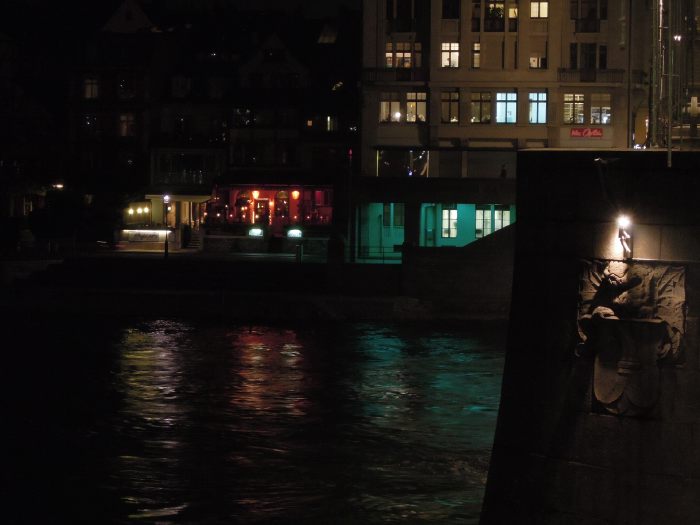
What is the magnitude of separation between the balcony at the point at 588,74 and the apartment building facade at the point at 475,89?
0.18ft

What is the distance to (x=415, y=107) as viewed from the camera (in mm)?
69062

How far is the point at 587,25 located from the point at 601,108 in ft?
15.3

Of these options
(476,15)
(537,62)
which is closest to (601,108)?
(537,62)

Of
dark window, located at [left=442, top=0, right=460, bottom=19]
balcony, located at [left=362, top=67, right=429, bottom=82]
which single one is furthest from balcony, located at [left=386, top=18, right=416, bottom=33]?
dark window, located at [left=442, top=0, right=460, bottom=19]

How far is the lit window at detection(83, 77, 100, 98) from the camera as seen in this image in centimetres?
8600

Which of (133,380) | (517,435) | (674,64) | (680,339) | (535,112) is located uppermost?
(535,112)

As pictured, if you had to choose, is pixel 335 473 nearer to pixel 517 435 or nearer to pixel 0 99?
pixel 517 435

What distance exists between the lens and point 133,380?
27.7 meters

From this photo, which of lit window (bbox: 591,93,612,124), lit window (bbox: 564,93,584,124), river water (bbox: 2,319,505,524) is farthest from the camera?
lit window (bbox: 564,93,584,124)

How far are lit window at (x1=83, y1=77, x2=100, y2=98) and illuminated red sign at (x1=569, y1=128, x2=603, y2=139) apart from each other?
35.2m

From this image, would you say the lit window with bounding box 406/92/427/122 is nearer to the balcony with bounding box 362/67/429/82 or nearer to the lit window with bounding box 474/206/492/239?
the balcony with bounding box 362/67/429/82

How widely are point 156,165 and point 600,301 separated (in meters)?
78.7

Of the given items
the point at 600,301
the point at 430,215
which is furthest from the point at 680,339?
the point at 430,215

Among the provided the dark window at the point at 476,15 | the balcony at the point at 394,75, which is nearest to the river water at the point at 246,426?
the balcony at the point at 394,75
